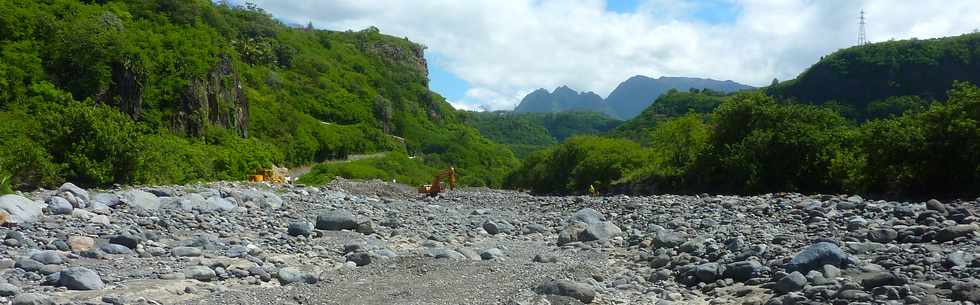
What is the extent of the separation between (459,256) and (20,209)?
678 cm

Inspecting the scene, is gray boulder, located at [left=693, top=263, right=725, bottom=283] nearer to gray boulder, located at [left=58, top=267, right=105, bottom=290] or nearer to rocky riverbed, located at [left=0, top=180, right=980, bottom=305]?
rocky riverbed, located at [left=0, top=180, right=980, bottom=305]

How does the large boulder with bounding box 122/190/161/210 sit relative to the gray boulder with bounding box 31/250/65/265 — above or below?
above

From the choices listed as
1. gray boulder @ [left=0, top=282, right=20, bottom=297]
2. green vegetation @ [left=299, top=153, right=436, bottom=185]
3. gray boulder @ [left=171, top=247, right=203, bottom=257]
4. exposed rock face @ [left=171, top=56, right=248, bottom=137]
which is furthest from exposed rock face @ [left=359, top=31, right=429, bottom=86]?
gray boulder @ [left=0, top=282, right=20, bottom=297]

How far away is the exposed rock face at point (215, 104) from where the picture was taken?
3547 centimetres

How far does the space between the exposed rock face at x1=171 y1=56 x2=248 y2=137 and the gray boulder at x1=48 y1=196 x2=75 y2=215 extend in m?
23.3

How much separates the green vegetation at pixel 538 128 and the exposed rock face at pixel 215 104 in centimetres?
7943

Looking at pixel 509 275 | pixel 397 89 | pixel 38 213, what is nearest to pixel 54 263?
pixel 38 213

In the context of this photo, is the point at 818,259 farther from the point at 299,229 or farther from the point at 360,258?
the point at 299,229

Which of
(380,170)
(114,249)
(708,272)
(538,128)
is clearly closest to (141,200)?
(114,249)

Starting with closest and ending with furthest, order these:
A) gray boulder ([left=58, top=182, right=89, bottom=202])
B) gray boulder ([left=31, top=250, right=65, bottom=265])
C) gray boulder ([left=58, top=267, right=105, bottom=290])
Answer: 1. gray boulder ([left=58, top=267, right=105, bottom=290])
2. gray boulder ([left=31, top=250, right=65, bottom=265])
3. gray boulder ([left=58, top=182, right=89, bottom=202])

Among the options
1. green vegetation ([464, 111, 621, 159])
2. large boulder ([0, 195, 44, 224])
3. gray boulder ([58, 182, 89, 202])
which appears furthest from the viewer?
green vegetation ([464, 111, 621, 159])

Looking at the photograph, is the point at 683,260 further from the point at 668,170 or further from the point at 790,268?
the point at 668,170

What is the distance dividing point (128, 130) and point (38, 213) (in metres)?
8.18

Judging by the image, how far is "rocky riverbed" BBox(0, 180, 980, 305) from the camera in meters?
7.75
